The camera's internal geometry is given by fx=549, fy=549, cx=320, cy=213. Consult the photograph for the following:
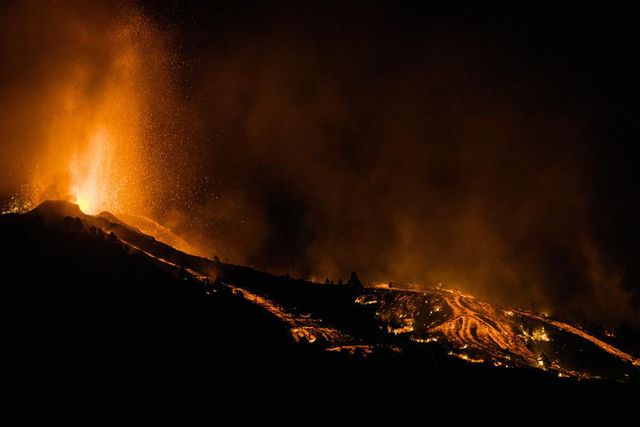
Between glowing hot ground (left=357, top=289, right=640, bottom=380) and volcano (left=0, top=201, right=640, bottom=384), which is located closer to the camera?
volcano (left=0, top=201, right=640, bottom=384)

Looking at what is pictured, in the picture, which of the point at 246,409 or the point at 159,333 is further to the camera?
the point at 159,333

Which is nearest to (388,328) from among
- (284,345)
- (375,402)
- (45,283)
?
(284,345)

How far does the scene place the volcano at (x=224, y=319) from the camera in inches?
1502

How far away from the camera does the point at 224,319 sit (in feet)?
144

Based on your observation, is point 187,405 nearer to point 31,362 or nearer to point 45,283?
point 31,362

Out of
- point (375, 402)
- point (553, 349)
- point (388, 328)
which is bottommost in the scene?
point (375, 402)

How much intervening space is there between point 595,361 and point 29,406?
54.9 m

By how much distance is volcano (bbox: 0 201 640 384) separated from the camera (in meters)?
38.2

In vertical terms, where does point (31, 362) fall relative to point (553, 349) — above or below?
below

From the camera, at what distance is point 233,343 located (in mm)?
40406

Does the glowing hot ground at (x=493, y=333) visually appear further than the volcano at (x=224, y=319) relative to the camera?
Yes

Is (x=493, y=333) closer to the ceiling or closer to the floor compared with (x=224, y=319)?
closer to the ceiling

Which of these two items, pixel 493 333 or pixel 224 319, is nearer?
pixel 224 319

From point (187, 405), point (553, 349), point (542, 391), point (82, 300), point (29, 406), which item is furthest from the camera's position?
point (553, 349)
